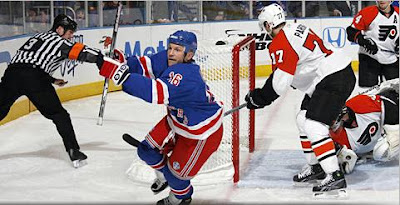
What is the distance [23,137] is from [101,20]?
2410 mm

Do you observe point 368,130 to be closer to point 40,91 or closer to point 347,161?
point 347,161

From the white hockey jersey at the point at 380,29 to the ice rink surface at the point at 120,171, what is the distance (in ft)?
2.59

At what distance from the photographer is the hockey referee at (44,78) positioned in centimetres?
445

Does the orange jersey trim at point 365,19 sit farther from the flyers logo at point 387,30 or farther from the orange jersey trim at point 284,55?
the orange jersey trim at point 284,55

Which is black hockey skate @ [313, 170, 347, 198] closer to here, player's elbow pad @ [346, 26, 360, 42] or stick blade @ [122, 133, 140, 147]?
stick blade @ [122, 133, 140, 147]

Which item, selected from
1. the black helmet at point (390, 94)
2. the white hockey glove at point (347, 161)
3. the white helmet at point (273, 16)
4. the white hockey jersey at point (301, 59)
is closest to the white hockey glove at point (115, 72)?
the white hockey jersey at point (301, 59)

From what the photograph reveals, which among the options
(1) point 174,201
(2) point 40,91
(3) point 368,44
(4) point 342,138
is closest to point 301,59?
(4) point 342,138

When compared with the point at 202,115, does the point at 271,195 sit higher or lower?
lower

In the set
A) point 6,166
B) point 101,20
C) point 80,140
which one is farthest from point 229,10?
point 6,166

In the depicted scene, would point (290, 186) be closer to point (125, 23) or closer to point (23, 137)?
point (23, 137)

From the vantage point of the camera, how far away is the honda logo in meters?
9.08

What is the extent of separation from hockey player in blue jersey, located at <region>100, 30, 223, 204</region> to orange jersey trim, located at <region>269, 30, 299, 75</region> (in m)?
0.47

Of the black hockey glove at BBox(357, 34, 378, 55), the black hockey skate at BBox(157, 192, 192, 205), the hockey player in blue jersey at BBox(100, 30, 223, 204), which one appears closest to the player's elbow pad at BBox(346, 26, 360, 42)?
the black hockey glove at BBox(357, 34, 378, 55)

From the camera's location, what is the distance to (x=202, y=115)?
3.19m
